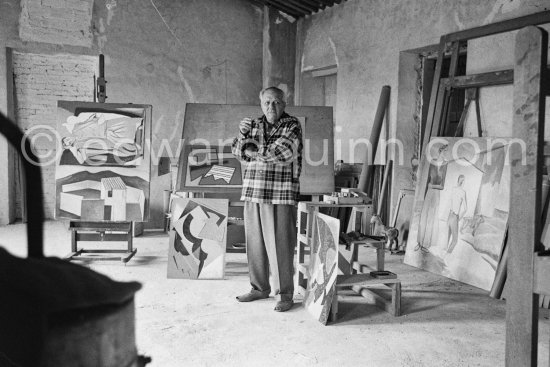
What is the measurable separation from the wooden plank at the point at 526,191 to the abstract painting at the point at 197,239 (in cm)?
325

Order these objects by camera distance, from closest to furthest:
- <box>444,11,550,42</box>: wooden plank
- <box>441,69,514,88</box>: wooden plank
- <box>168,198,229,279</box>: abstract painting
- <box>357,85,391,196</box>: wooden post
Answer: <box>444,11,550,42</box>: wooden plank
<box>168,198,229,279</box>: abstract painting
<box>441,69,514,88</box>: wooden plank
<box>357,85,391,196</box>: wooden post

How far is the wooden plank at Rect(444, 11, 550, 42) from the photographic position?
4.28 m

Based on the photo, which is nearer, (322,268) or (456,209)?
(322,268)

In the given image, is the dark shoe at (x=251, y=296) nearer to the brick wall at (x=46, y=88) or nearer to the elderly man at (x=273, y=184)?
the elderly man at (x=273, y=184)

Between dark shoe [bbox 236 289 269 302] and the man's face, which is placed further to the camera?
dark shoe [bbox 236 289 269 302]

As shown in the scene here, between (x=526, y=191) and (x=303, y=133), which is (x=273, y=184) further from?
(x=526, y=191)

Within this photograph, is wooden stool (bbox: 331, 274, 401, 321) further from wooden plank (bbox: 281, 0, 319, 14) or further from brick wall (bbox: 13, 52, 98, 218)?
wooden plank (bbox: 281, 0, 319, 14)

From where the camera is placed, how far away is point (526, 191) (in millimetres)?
1419

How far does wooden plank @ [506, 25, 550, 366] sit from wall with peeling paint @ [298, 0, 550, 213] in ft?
12.2

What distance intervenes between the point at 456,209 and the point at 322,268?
5.89ft

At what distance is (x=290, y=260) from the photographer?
3723 mm

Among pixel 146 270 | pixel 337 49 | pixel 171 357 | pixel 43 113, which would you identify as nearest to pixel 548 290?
pixel 171 357

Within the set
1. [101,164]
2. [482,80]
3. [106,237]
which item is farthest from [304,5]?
[106,237]

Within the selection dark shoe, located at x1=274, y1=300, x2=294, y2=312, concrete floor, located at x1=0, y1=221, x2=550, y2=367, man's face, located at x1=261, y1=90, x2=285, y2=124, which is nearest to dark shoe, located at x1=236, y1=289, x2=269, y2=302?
concrete floor, located at x1=0, y1=221, x2=550, y2=367
